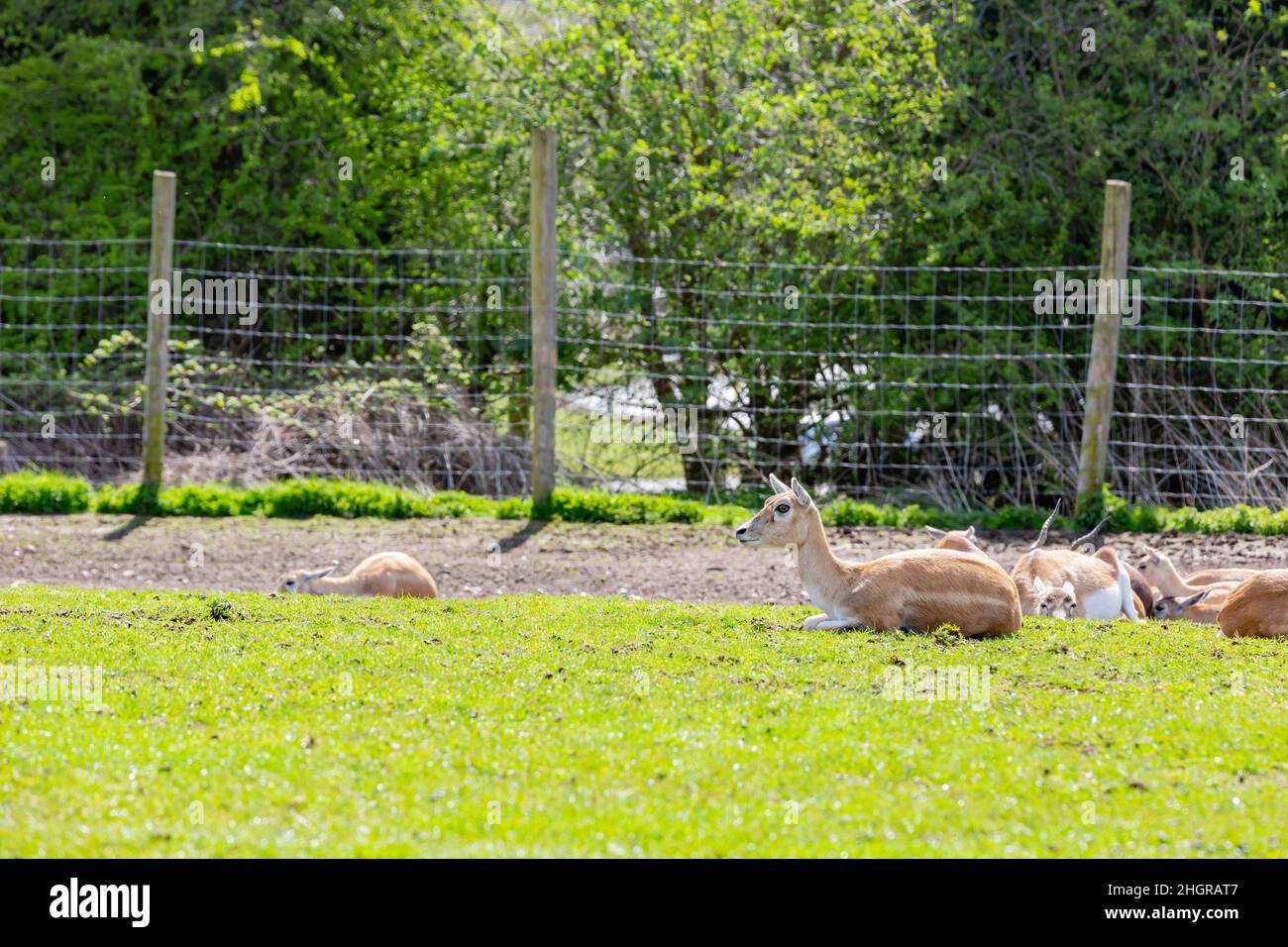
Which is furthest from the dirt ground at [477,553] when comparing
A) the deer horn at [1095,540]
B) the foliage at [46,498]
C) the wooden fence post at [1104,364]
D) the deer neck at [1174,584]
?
the deer neck at [1174,584]

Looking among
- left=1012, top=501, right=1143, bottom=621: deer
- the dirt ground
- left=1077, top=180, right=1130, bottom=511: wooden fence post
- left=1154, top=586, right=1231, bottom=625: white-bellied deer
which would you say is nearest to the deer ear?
the dirt ground

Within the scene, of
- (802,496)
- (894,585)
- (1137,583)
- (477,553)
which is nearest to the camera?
(894,585)

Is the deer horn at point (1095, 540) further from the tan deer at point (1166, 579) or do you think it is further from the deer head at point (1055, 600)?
the deer head at point (1055, 600)

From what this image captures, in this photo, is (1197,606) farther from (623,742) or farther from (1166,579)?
(623,742)

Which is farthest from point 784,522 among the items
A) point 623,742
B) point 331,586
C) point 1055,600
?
point 623,742

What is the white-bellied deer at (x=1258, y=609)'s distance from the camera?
8.59 m

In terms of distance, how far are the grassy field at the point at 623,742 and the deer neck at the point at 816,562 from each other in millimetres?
590

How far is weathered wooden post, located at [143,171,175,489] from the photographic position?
13555mm

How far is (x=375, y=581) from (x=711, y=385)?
6.19 meters

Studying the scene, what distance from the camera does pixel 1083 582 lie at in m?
9.66

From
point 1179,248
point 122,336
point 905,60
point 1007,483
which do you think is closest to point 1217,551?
point 1007,483

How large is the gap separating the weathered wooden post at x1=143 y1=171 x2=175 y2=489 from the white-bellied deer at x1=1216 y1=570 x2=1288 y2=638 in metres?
8.76

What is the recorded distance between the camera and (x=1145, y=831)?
16.0ft

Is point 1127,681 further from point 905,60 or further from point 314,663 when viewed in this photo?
point 905,60
